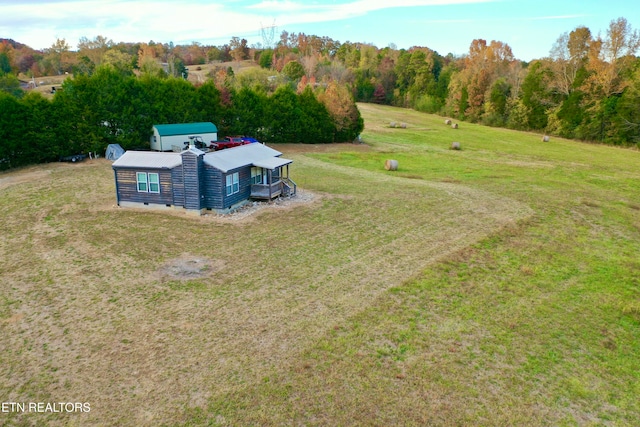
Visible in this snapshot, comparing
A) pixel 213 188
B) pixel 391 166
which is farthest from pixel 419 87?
pixel 213 188

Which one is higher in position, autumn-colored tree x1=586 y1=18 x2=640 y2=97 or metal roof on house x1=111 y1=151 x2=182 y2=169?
autumn-colored tree x1=586 y1=18 x2=640 y2=97

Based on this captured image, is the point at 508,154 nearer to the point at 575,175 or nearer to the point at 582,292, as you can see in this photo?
the point at 575,175

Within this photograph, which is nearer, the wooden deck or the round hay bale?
the wooden deck

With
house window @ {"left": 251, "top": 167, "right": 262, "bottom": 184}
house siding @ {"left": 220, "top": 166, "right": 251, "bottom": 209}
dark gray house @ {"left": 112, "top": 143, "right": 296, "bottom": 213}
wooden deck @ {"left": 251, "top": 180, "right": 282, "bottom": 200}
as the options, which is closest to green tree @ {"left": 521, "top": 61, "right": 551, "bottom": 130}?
house window @ {"left": 251, "top": 167, "right": 262, "bottom": 184}

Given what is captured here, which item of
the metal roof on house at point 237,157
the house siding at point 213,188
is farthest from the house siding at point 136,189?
the metal roof on house at point 237,157

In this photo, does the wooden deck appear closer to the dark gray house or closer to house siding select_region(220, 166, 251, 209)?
the dark gray house

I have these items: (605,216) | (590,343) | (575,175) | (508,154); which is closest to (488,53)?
(508,154)

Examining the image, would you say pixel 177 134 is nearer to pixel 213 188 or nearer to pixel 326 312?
pixel 213 188
